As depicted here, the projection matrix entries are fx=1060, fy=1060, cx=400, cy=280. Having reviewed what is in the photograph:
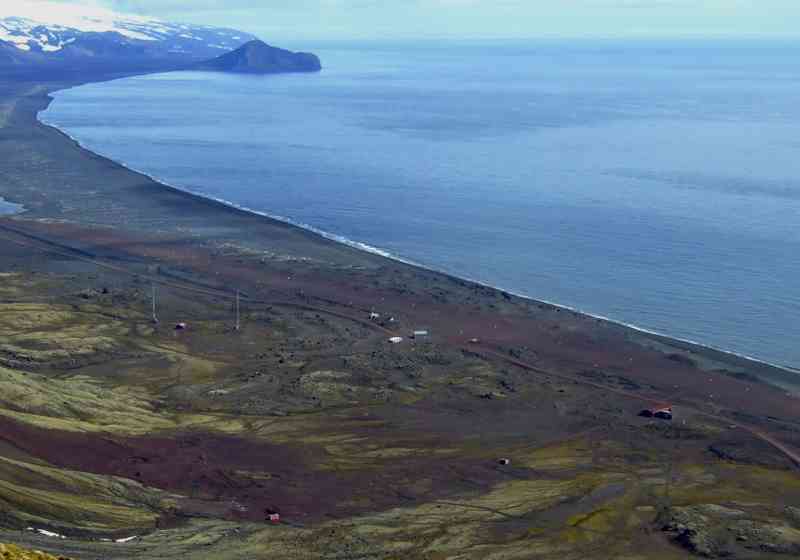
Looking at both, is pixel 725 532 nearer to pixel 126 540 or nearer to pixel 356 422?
pixel 356 422

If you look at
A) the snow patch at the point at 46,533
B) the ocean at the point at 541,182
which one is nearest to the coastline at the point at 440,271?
the ocean at the point at 541,182

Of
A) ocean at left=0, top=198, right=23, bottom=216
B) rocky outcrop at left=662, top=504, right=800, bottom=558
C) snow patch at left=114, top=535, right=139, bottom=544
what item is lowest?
snow patch at left=114, top=535, right=139, bottom=544

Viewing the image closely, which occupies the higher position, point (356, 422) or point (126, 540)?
A: point (356, 422)

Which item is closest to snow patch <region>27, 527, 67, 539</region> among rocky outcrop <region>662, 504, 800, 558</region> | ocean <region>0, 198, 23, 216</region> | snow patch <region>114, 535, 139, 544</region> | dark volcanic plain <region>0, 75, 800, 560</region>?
Result: dark volcanic plain <region>0, 75, 800, 560</region>

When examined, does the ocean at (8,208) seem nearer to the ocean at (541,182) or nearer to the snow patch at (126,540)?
the ocean at (541,182)

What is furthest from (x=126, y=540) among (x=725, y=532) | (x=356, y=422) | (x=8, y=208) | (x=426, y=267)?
(x=8, y=208)

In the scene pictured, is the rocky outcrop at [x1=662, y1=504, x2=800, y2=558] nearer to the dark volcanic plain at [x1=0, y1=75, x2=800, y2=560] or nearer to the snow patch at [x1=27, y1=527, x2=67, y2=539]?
the dark volcanic plain at [x1=0, y1=75, x2=800, y2=560]
